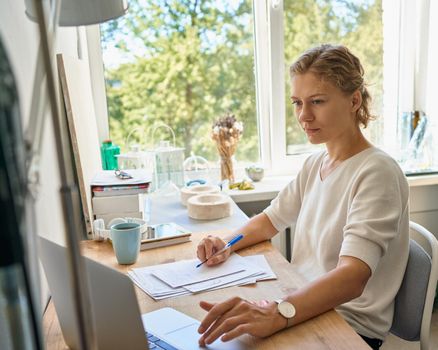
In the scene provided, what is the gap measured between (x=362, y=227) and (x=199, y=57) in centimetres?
159

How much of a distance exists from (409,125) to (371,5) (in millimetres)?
692

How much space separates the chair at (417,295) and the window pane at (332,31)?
142 centimetres

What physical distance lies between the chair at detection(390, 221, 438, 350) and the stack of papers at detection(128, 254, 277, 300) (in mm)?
361

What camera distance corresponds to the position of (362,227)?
104 cm

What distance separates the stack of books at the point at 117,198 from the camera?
1.43 m

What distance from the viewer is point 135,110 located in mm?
2395

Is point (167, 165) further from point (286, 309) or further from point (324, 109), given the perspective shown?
point (286, 309)

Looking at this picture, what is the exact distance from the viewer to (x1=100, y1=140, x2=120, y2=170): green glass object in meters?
2.18

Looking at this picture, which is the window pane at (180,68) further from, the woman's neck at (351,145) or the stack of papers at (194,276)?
the stack of papers at (194,276)

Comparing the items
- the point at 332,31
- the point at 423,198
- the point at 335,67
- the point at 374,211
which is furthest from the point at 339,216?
the point at 332,31

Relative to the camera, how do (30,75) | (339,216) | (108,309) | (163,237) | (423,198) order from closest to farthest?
(108,309) → (30,75) → (339,216) → (163,237) → (423,198)

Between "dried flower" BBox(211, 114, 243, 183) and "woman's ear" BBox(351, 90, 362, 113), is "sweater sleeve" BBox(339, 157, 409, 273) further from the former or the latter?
"dried flower" BBox(211, 114, 243, 183)

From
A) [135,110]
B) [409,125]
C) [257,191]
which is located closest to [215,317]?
[257,191]

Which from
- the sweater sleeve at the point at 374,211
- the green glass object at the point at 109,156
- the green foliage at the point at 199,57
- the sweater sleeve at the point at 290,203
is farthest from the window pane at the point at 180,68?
the sweater sleeve at the point at 374,211
